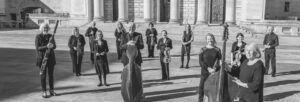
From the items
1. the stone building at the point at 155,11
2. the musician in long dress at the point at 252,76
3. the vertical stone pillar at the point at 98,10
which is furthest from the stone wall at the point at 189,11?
the musician in long dress at the point at 252,76

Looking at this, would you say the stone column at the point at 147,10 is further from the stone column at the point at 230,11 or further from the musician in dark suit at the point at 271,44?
the musician in dark suit at the point at 271,44

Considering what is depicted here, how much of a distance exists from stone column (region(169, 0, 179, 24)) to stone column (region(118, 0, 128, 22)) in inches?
232

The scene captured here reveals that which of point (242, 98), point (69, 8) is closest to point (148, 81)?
point (242, 98)

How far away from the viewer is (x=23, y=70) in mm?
13320

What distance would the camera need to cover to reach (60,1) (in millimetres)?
48531

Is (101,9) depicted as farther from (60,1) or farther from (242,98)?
(242,98)

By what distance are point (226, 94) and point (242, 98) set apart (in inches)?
33.6

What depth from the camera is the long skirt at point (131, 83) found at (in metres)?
6.18


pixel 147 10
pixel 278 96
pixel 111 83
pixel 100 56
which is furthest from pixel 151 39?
pixel 147 10

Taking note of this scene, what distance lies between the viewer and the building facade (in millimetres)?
38244

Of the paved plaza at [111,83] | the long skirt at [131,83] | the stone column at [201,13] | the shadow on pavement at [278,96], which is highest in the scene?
the stone column at [201,13]

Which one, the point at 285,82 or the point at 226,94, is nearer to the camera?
the point at 226,94

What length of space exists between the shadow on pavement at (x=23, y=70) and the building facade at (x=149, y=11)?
2194cm

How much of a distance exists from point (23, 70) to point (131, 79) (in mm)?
8592
